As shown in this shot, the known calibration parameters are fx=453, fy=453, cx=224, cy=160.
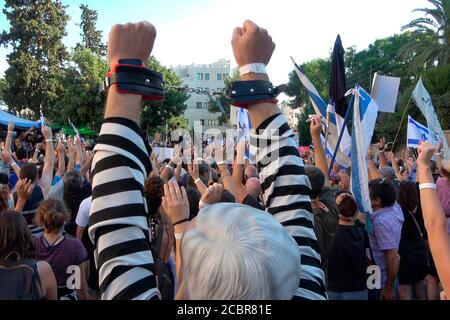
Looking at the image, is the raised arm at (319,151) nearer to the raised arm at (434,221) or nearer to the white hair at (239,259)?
the raised arm at (434,221)


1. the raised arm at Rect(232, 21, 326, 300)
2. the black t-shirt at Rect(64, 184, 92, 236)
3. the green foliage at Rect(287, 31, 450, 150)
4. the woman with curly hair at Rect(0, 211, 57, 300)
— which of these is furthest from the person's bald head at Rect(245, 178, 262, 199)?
the green foliage at Rect(287, 31, 450, 150)

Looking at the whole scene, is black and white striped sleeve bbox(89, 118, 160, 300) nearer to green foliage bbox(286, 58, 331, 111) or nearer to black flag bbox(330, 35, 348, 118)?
black flag bbox(330, 35, 348, 118)

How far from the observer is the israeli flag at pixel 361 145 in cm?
468

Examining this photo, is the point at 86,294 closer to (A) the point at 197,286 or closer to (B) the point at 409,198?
(A) the point at 197,286

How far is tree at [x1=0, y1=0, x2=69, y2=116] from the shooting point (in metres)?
40.3

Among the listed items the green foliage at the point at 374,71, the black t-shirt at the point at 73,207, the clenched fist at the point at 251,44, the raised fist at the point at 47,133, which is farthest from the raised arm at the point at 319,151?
the green foliage at the point at 374,71

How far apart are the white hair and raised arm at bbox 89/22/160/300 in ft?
0.53

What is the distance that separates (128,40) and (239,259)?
819 mm

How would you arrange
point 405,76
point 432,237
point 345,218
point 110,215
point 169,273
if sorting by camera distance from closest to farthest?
point 110,215 < point 432,237 < point 169,273 < point 345,218 < point 405,76

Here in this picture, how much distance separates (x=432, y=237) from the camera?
7.83 feet

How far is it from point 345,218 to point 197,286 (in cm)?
309

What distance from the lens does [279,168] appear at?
1918 mm

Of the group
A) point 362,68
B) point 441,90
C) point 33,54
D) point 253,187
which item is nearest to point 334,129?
point 253,187

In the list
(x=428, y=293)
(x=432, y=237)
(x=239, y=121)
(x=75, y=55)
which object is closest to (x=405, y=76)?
(x=75, y=55)
